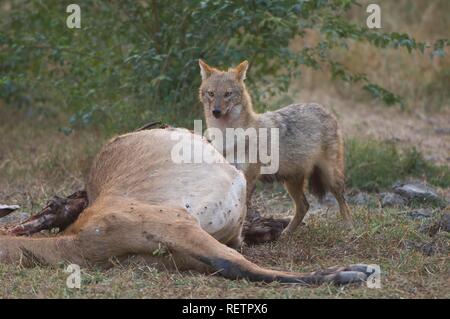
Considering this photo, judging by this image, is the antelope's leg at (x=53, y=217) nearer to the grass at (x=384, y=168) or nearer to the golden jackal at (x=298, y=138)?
the golden jackal at (x=298, y=138)

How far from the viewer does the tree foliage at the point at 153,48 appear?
286 inches

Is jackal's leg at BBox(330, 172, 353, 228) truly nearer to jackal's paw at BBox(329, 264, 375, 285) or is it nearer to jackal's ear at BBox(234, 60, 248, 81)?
jackal's ear at BBox(234, 60, 248, 81)

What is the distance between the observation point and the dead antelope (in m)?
4.15

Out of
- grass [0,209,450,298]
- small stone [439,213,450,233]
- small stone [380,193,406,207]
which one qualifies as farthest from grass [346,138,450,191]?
grass [0,209,450,298]

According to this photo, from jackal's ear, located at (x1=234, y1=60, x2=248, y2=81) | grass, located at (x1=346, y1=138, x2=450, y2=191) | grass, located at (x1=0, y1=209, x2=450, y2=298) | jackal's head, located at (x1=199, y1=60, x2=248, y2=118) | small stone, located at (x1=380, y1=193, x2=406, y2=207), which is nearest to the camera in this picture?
grass, located at (x1=0, y1=209, x2=450, y2=298)

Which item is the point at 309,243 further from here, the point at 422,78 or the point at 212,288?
the point at 422,78

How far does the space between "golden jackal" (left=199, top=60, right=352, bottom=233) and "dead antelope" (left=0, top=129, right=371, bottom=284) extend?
4.90ft

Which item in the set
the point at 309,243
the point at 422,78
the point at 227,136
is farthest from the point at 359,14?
the point at 309,243

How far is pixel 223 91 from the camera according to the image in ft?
A: 21.7

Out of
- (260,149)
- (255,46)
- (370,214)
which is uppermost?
(255,46)

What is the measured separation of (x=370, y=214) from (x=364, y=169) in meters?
1.63

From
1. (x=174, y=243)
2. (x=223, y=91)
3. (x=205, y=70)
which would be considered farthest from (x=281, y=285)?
A: (x=205, y=70)

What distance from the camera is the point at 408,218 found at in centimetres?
595

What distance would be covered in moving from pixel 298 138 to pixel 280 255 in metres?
1.62
